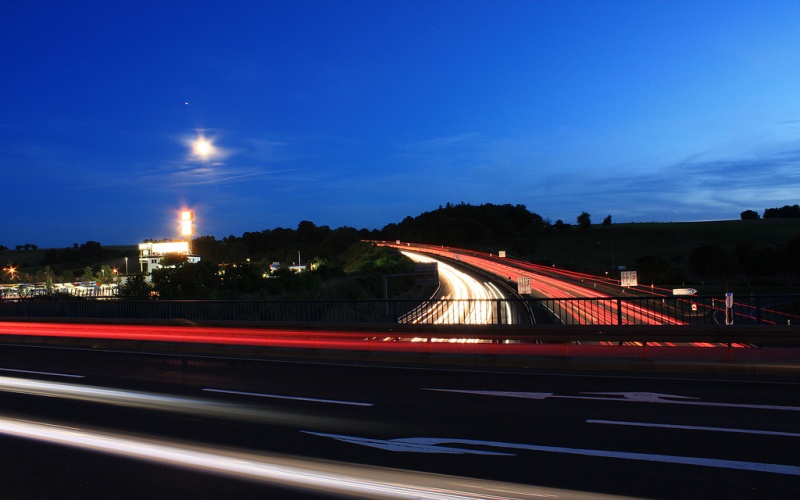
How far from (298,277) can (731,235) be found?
84.0 m

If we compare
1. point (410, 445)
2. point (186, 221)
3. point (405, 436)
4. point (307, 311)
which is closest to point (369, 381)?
point (405, 436)

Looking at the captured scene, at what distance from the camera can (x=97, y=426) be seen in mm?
9000

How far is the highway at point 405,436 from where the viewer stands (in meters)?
6.17

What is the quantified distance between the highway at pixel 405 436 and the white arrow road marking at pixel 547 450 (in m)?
0.03

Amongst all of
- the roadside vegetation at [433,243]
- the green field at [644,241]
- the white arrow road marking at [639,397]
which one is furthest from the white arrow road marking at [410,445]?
the green field at [644,241]

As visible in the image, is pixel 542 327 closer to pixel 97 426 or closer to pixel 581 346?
pixel 581 346

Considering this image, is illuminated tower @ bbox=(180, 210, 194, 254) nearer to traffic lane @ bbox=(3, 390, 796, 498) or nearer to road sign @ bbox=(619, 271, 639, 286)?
road sign @ bbox=(619, 271, 639, 286)

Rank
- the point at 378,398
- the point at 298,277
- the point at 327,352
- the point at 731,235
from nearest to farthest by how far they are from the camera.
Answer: the point at 378,398 < the point at 327,352 < the point at 298,277 < the point at 731,235

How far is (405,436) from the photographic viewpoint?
809 centimetres

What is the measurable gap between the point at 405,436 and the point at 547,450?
1.83 meters

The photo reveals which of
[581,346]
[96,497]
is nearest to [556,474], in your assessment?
[96,497]

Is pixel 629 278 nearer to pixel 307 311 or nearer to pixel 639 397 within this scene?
pixel 307 311

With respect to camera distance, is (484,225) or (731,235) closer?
(731,235)

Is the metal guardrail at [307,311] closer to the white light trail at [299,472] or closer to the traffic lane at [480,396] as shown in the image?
the traffic lane at [480,396]
